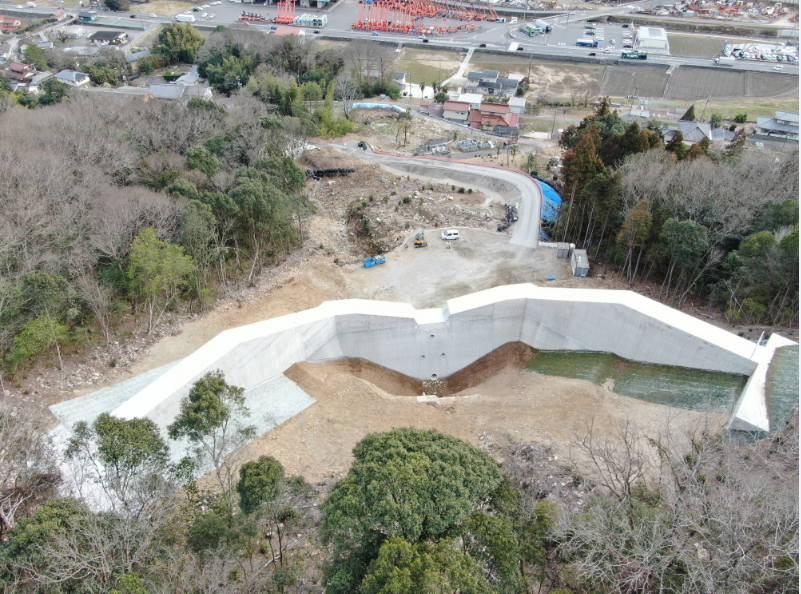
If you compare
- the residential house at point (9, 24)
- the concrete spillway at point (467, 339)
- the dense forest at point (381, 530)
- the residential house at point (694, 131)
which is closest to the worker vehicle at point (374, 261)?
the concrete spillway at point (467, 339)

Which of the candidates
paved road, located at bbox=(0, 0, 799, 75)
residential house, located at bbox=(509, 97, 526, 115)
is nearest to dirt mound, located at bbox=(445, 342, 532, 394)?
residential house, located at bbox=(509, 97, 526, 115)

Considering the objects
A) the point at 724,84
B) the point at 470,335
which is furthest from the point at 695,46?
the point at 470,335

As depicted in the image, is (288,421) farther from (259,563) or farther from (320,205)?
(320,205)

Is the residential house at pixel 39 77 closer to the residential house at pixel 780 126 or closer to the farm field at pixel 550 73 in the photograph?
the farm field at pixel 550 73

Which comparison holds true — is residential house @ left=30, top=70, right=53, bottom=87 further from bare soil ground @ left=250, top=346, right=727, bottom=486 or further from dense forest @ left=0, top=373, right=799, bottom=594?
dense forest @ left=0, top=373, right=799, bottom=594

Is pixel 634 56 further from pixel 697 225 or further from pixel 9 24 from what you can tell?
pixel 9 24
